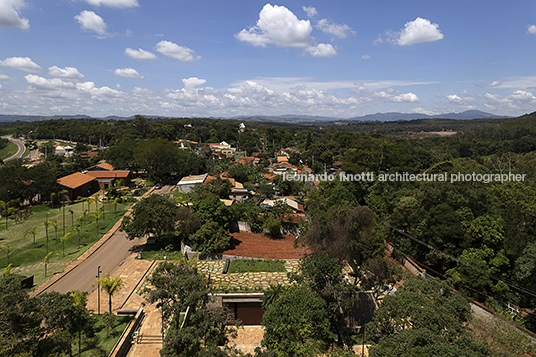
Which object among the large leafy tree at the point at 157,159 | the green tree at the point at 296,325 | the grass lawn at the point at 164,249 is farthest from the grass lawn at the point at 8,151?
the green tree at the point at 296,325

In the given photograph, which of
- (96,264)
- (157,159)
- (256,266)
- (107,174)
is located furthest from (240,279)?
(107,174)

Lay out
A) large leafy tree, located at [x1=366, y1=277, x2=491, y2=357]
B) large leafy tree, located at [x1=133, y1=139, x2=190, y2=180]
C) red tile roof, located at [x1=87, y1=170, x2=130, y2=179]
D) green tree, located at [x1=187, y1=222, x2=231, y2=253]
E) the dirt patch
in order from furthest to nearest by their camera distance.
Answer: large leafy tree, located at [x1=133, y1=139, x2=190, y2=180] < red tile roof, located at [x1=87, y1=170, x2=130, y2=179] < the dirt patch < green tree, located at [x1=187, y1=222, x2=231, y2=253] < large leafy tree, located at [x1=366, y1=277, x2=491, y2=357]

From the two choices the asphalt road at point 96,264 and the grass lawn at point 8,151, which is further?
the grass lawn at point 8,151

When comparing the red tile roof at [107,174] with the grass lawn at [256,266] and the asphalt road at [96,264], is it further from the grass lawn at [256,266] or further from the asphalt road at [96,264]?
the grass lawn at [256,266]

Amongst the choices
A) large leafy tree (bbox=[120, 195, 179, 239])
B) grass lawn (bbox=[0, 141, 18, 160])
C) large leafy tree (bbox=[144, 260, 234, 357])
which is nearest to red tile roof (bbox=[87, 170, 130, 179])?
large leafy tree (bbox=[120, 195, 179, 239])

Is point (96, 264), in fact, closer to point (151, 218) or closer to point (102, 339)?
point (151, 218)

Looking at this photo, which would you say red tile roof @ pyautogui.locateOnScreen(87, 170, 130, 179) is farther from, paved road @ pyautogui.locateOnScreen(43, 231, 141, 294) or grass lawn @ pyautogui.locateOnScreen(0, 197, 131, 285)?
paved road @ pyautogui.locateOnScreen(43, 231, 141, 294)

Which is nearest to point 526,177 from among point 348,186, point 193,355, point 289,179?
point 348,186

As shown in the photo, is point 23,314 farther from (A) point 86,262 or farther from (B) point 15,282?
(A) point 86,262
